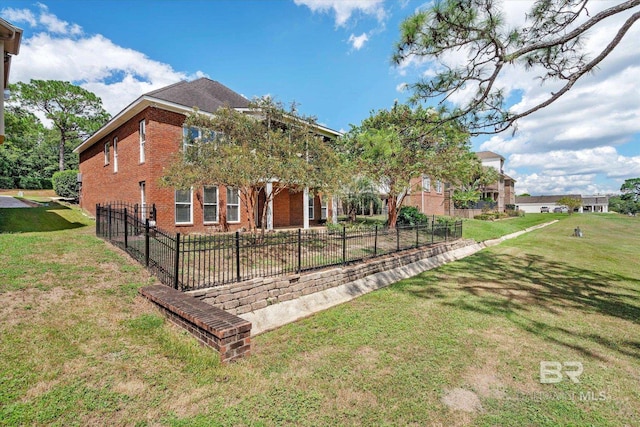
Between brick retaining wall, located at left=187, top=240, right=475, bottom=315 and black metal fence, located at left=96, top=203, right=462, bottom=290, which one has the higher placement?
black metal fence, located at left=96, top=203, right=462, bottom=290

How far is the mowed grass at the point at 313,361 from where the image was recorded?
312cm

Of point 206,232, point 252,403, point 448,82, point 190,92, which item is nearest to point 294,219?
point 206,232

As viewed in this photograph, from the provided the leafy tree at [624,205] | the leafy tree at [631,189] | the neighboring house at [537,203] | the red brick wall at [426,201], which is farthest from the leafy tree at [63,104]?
the leafy tree at [631,189]

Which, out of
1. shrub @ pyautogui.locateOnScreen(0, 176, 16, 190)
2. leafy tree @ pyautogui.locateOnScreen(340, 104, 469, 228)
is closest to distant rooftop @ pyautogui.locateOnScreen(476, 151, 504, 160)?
leafy tree @ pyautogui.locateOnScreen(340, 104, 469, 228)

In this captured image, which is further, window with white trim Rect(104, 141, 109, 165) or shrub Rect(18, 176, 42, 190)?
shrub Rect(18, 176, 42, 190)

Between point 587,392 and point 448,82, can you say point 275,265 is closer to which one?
point 448,82

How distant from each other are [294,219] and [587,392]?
16571 mm

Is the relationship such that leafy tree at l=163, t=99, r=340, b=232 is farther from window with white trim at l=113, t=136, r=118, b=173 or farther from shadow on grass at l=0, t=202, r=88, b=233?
window with white trim at l=113, t=136, r=118, b=173

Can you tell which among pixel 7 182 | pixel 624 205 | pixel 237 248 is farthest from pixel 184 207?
pixel 624 205

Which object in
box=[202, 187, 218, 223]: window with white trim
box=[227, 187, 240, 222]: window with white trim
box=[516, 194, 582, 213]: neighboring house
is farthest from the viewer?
box=[516, 194, 582, 213]: neighboring house

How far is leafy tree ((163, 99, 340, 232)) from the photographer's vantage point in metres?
8.40

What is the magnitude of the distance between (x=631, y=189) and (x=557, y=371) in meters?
144

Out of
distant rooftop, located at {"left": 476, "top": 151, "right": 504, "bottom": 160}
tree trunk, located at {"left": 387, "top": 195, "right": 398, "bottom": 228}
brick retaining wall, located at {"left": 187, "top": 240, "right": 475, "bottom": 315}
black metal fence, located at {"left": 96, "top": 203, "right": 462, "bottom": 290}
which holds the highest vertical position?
distant rooftop, located at {"left": 476, "top": 151, "right": 504, "bottom": 160}

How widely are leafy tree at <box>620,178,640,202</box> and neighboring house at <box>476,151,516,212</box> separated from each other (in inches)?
2918
